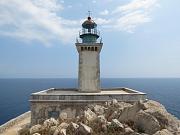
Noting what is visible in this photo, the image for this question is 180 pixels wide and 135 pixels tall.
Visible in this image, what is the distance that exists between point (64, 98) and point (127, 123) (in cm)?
1223

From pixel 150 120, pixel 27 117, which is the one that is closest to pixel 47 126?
pixel 150 120

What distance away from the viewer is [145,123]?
43.9 feet

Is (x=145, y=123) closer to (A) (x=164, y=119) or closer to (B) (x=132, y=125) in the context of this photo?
(B) (x=132, y=125)

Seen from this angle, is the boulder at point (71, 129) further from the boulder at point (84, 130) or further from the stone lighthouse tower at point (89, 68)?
the stone lighthouse tower at point (89, 68)

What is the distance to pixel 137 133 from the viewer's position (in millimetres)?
12656

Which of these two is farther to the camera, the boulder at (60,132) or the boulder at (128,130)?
the boulder at (60,132)

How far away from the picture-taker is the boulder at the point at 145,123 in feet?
42.7

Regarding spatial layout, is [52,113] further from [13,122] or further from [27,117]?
[27,117]

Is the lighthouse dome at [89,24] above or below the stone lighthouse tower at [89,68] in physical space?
above

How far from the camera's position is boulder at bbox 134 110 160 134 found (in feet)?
42.7

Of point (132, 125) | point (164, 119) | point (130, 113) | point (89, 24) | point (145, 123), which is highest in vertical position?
point (89, 24)

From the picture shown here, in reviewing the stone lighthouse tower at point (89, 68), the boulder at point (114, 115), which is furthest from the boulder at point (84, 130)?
the stone lighthouse tower at point (89, 68)

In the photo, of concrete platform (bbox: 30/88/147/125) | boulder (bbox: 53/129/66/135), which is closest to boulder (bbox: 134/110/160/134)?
boulder (bbox: 53/129/66/135)

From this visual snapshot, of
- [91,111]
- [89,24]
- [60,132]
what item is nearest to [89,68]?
[89,24]
